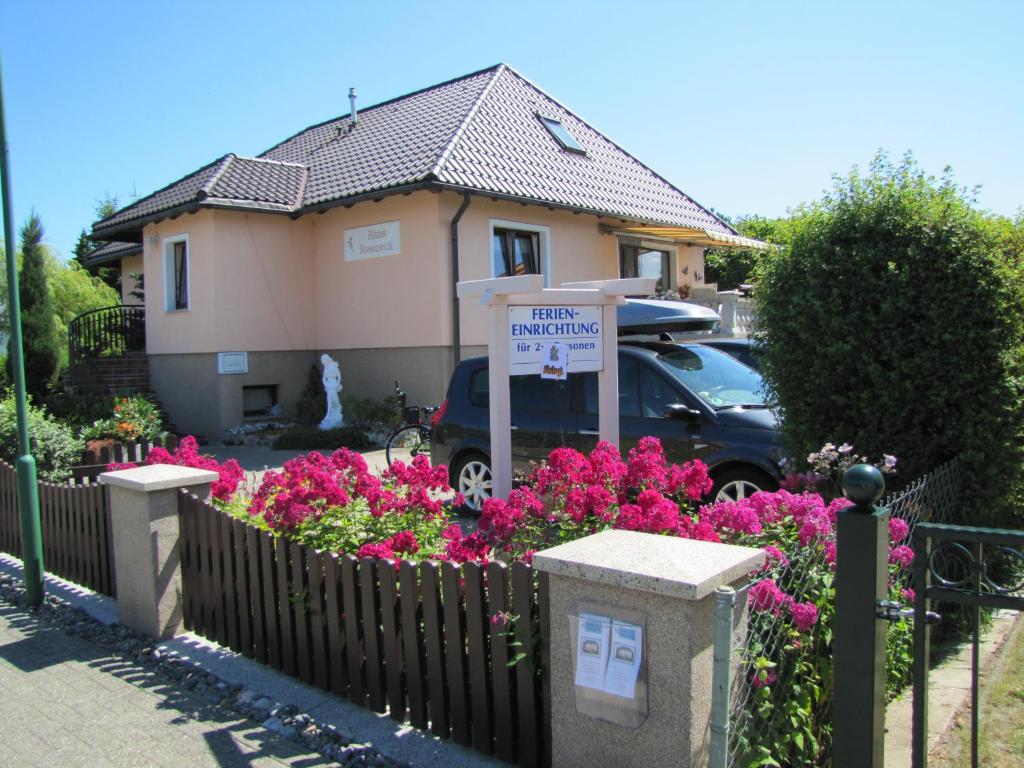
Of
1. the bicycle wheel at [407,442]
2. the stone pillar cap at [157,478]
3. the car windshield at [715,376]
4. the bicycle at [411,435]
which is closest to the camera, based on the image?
the stone pillar cap at [157,478]

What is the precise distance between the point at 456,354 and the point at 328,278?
3.74 meters

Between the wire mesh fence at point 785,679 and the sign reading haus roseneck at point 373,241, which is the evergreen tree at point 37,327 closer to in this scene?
the sign reading haus roseneck at point 373,241

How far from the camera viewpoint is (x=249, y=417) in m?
16.3

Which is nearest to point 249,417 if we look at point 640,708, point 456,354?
point 456,354

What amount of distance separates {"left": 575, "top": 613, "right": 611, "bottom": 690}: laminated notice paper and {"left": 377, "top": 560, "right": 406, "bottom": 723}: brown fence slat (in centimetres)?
121

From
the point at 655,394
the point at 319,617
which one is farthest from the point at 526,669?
the point at 655,394

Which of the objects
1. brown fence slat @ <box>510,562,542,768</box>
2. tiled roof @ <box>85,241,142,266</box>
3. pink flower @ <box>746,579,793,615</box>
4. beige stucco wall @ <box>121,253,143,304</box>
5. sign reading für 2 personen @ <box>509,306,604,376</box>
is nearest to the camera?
pink flower @ <box>746,579,793,615</box>

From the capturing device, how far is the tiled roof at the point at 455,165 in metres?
15.3

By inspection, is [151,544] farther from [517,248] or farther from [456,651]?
[517,248]

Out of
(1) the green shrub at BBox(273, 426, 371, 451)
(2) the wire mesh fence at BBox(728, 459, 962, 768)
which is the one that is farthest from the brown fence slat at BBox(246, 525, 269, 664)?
(1) the green shrub at BBox(273, 426, 371, 451)

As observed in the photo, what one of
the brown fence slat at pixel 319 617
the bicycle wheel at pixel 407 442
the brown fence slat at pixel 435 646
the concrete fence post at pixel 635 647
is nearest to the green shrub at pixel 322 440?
the bicycle wheel at pixel 407 442

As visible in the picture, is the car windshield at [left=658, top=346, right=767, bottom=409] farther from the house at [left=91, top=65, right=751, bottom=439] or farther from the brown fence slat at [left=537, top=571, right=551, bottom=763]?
the house at [left=91, top=65, right=751, bottom=439]

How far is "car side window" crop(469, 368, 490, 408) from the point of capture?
8375mm

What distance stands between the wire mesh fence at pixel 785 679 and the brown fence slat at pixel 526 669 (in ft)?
2.67
